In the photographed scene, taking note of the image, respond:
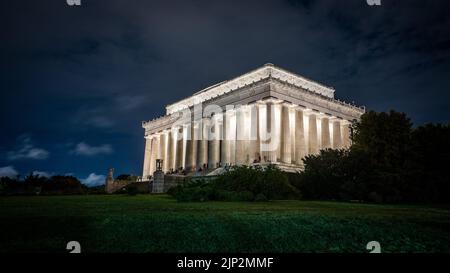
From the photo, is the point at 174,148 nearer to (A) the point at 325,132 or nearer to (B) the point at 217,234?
(A) the point at 325,132

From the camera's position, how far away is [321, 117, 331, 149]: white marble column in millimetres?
58469

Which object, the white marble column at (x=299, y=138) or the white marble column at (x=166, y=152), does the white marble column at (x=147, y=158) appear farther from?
the white marble column at (x=299, y=138)

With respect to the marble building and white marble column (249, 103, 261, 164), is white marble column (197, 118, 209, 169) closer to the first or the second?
the marble building

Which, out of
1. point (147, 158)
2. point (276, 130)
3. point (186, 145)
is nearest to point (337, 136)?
point (276, 130)

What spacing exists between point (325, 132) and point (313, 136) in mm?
3083

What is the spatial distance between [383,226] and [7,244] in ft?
33.0

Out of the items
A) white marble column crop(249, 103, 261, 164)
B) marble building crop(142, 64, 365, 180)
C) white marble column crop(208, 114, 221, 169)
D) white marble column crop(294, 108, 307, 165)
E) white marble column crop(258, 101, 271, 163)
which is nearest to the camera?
white marble column crop(258, 101, 271, 163)

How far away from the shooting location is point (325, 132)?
59.1m

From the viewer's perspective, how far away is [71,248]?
7691 mm

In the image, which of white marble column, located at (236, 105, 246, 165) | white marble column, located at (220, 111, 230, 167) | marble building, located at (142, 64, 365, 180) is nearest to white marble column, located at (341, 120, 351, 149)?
marble building, located at (142, 64, 365, 180)

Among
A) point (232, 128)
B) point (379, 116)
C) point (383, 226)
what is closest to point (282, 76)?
point (232, 128)

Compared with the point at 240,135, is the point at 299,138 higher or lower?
lower

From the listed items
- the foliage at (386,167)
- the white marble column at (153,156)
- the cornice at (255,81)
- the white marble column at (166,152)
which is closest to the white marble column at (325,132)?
the cornice at (255,81)
